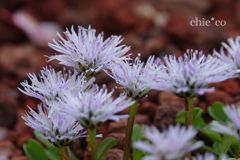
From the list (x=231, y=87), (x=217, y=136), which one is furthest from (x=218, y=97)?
(x=217, y=136)

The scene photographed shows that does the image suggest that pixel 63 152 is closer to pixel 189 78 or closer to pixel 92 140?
pixel 92 140

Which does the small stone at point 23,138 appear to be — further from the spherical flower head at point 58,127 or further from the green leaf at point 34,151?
the spherical flower head at point 58,127

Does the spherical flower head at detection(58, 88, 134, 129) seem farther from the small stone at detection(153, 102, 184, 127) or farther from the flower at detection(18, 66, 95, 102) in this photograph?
the small stone at detection(153, 102, 184, 127)

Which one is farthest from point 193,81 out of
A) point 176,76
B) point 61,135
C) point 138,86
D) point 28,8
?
point 28,8

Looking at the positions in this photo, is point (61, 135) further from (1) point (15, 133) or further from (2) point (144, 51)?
(2) point (144, 51)

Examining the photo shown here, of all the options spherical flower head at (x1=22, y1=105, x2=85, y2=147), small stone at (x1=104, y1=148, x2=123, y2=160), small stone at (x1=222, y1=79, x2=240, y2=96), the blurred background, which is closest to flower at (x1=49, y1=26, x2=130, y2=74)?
spherical flower head at (x1=22, y1=105, x2=85, y2=147)

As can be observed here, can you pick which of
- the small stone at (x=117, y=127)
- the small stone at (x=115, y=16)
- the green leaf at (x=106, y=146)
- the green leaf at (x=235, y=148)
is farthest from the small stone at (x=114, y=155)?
the small stone at (x=115, y=16)
